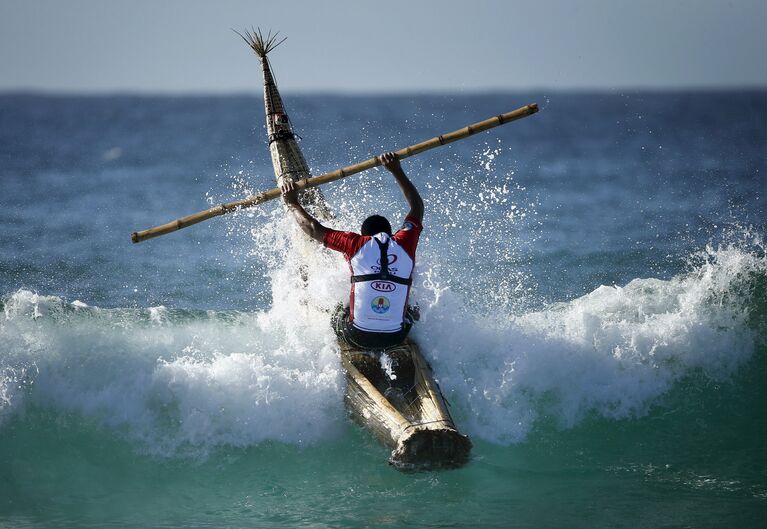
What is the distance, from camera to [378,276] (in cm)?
716

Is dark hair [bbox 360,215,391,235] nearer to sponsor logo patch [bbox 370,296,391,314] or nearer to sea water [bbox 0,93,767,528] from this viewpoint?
sponsor logo patch [bbox 370,296,391,314]

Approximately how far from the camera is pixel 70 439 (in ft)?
25.0

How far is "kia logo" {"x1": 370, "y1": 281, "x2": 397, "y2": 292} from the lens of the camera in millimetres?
7184

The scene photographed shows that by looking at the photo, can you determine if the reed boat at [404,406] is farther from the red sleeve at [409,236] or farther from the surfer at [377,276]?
the red sleeve at [409,236]

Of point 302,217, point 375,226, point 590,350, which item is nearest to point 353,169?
point 302,217

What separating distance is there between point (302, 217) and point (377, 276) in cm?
98

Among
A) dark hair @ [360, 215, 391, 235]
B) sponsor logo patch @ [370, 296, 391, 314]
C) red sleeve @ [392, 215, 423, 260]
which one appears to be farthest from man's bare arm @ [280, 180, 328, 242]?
sponsor logo patch @ [370, 296, 391, 314]

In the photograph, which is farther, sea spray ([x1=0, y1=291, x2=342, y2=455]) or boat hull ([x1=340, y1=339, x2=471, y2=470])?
sea spray ([x1=0, y1=291, x2=342, y2=455])

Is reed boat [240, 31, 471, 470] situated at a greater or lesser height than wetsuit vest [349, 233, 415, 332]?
lesser

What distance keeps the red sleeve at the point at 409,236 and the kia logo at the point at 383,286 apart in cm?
29

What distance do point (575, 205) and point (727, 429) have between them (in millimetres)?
8836

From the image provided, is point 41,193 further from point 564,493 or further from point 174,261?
point 564,493

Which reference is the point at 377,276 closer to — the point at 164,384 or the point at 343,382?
the point at 343,382

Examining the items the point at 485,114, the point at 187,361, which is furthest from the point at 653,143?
the point at 187,361
